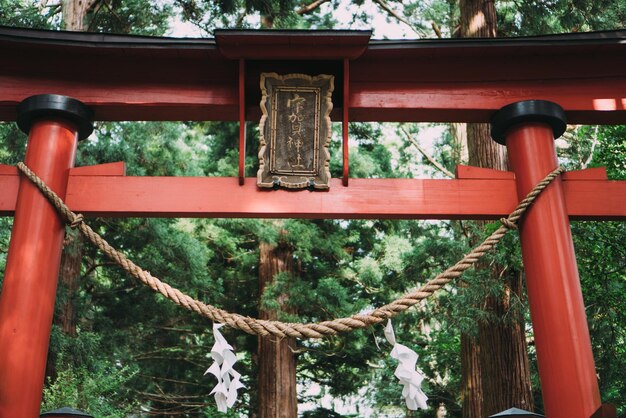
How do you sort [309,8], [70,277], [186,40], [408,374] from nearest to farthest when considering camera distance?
[408,374] < [186,40] < [70,277] < [309,8]

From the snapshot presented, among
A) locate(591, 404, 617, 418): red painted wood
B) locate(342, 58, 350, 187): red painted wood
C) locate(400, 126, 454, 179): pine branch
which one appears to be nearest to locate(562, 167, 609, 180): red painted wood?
locate(342, 58, 350, 187): red painted wood

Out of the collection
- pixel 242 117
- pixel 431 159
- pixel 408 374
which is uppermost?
pixel 431 159

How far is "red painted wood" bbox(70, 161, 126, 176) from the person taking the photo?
4.15 meters

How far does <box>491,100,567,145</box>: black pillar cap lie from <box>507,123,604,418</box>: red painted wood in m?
0.07

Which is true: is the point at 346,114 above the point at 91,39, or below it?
below

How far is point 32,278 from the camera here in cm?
379

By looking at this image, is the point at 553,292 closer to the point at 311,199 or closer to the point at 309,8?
the point at 311,199

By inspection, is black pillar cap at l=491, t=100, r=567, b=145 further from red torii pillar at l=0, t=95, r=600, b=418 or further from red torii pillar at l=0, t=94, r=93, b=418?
red torii pillar at l=0, t=94, r=93, b=418

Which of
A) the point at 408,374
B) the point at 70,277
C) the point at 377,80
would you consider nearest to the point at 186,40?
the point at 377,80

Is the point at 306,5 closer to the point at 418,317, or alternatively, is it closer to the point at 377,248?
the point at 377,248

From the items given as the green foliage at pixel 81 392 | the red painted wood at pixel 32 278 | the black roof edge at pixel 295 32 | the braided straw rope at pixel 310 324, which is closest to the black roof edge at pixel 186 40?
the black roof edge at pixel 295 32

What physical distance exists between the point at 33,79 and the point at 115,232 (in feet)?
20.2

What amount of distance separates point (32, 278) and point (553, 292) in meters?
3.25

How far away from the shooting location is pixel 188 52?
4211 millimetres
